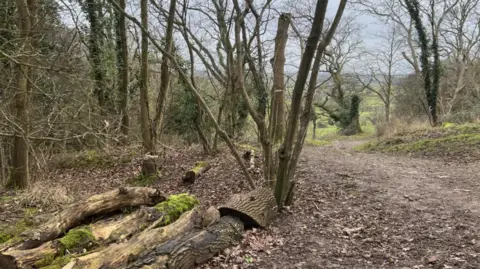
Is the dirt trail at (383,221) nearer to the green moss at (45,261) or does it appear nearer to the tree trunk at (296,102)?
the tree trunk at (296,102)

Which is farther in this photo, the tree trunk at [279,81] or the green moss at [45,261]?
the tree trunk at [279,81]

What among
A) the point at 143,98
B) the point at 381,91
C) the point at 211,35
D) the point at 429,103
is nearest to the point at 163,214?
the point at 143,98

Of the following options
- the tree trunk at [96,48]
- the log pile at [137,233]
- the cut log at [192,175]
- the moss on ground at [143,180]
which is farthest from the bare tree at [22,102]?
the tree trunk at [96,48]

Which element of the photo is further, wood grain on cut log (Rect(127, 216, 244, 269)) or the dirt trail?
the dirt trail

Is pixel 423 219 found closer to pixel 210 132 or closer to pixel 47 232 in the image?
pixel 47 232

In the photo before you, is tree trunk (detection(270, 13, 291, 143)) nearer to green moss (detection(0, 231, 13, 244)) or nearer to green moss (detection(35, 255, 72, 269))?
green moss (detection(35, 255, 72, 269))

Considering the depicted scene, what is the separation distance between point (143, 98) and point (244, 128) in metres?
6.55

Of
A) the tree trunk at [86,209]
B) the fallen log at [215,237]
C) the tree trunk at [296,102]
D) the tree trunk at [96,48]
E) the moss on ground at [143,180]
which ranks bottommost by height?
the moss on ground at [143,180]

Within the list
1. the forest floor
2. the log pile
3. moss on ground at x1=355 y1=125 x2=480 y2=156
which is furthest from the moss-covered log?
moss on ground at x1=355 y1=125 x2=480 y2=156

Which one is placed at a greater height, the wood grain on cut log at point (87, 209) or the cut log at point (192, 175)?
the wood grain on cut log at point (87, 209)

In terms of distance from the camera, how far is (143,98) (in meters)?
9.28

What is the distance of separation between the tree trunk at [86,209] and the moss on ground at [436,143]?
869cm

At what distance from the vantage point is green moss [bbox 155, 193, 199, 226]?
4.77 metres

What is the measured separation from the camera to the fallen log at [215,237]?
3654mm
